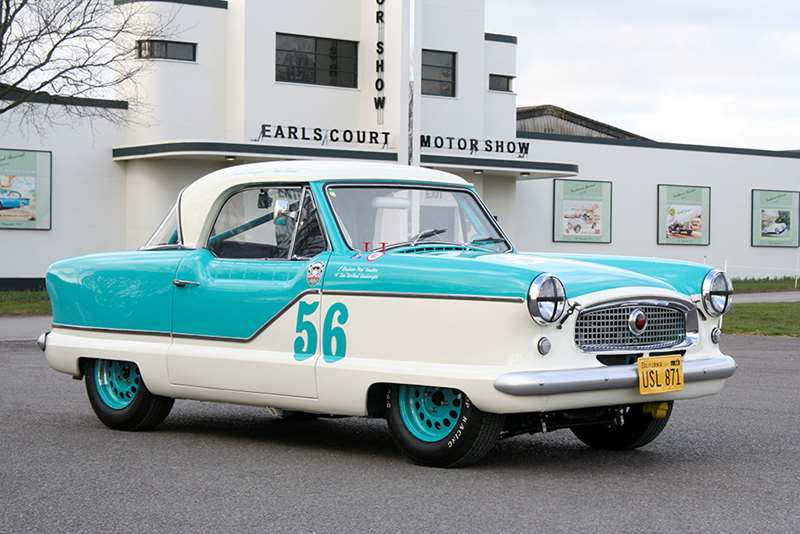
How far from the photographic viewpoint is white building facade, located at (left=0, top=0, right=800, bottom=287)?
104ft

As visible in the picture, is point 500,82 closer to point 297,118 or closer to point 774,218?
point 297,118

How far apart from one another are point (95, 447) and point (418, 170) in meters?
2.71

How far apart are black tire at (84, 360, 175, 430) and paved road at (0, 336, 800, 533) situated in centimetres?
13

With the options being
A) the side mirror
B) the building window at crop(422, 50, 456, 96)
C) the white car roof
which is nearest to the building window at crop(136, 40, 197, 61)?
the building window at crop(422, 50, 456, 96)

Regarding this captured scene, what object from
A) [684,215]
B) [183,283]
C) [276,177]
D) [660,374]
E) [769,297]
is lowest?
[769,297]

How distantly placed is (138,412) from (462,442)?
9.22 ft

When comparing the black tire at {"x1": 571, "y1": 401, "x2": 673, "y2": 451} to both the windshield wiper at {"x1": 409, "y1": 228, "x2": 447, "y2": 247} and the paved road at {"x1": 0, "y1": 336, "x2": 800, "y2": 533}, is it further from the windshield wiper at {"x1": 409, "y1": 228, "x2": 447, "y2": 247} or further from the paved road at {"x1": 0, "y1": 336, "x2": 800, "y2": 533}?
the windshield wiper at {"x1": 409, "y1": 228, "x2": 447, "y2": 247}

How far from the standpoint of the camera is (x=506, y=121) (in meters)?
38.1

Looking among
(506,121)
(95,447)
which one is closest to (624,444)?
(95,447)

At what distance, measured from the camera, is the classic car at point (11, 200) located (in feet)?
102

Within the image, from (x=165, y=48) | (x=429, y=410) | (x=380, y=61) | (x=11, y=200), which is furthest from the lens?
(x=380, y=61)

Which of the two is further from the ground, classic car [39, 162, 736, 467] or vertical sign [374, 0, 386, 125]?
vertical sign [374, 0, 386, 125]

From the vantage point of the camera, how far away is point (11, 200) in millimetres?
31219

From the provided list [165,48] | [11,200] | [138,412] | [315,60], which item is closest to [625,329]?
[138,412]
